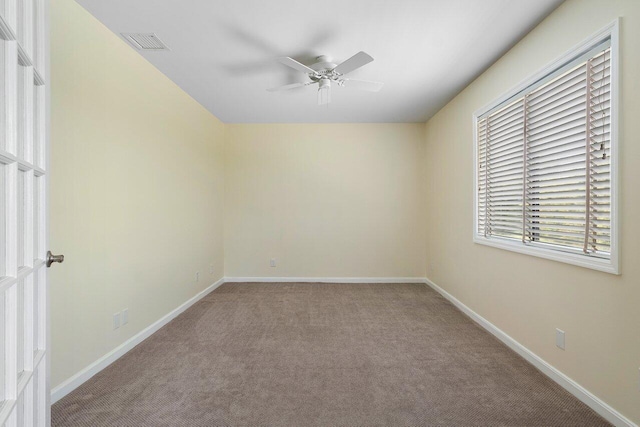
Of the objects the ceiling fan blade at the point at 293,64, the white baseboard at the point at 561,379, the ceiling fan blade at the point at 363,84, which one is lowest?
the white baseboard at the point at 561,379

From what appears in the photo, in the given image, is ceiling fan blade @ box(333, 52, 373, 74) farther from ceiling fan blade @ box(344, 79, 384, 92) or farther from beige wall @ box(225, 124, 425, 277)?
beige wall @ box(225, 124, 425, 277)

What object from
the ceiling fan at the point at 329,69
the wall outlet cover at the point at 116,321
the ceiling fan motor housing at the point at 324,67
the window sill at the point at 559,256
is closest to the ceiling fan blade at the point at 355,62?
the ceiling fan at the point at 329,69

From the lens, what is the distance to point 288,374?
2.22 meters

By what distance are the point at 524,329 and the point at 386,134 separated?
3402 mm

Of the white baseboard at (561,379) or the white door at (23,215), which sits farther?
the white baseboard at (561,379)

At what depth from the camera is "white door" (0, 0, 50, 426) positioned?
82 centimetres

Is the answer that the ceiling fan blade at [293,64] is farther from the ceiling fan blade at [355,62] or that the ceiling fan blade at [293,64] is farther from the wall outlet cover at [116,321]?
the wall outlet cover at [116,321]

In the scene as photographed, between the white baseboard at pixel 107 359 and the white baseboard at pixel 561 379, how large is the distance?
3211mm

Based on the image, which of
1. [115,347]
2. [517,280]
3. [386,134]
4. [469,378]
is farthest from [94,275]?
[386,134]

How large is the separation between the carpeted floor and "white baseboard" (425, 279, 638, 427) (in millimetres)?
45

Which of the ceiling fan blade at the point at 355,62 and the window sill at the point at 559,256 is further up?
the ceiling fan blade at the point at 355,62

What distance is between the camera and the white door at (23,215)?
2.69ft

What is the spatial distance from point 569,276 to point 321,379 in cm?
179

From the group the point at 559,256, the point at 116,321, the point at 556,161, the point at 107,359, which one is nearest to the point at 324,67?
the point at 556,161
